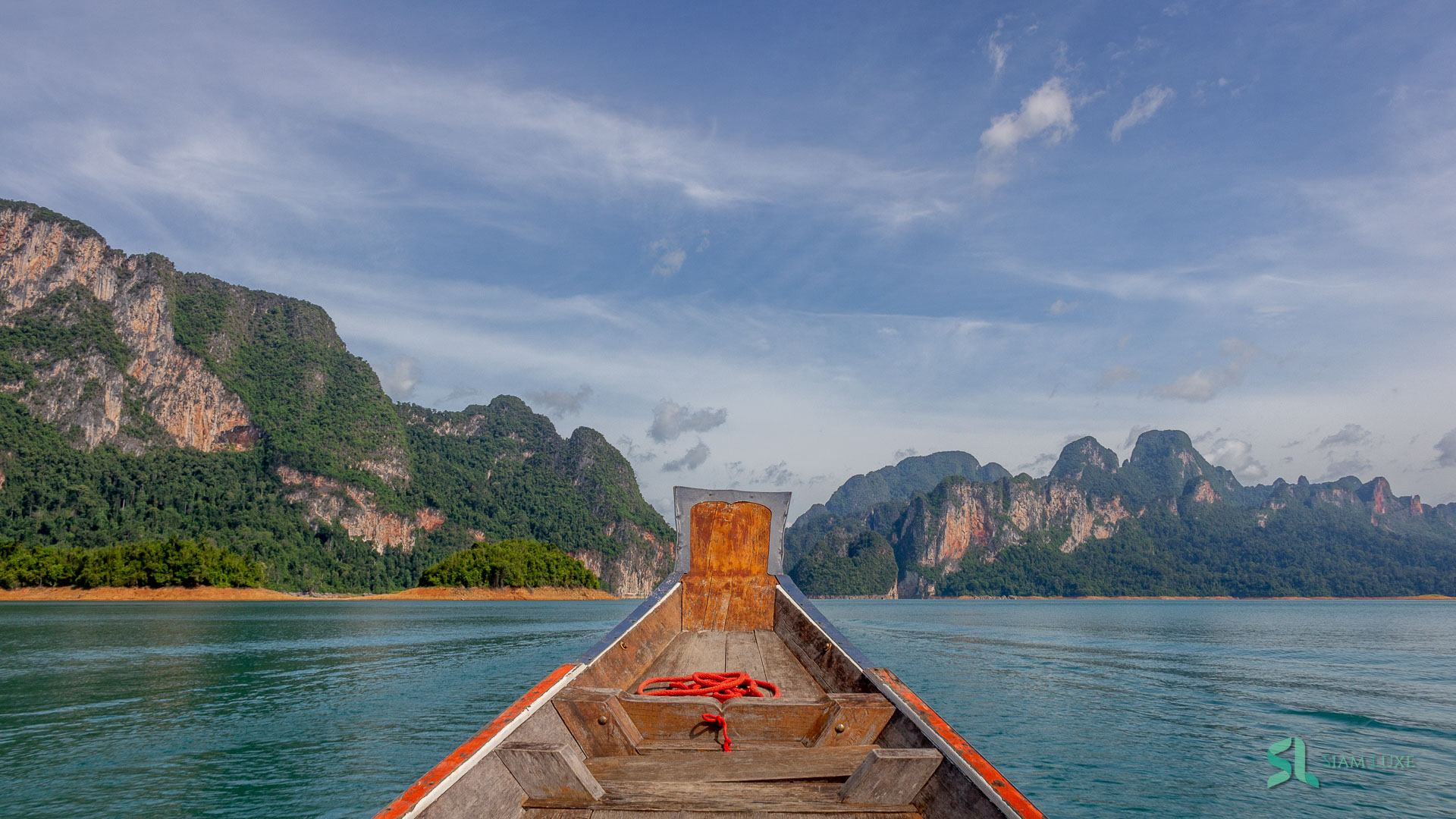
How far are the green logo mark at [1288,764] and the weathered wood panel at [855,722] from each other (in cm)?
796

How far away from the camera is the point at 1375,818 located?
310 inches

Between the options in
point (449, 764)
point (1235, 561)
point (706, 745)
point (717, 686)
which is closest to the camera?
point (449, 764)

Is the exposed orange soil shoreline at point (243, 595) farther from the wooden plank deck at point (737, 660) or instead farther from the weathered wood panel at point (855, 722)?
the weathered wood panel at point (855, 722)

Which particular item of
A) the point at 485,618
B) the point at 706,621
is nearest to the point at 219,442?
the point at 485,618

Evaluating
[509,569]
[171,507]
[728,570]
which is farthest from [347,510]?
[728,570]

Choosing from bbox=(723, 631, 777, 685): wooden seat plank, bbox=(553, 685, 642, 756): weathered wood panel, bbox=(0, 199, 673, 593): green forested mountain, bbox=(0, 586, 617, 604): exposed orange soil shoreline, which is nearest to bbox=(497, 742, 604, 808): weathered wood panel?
bbox=(553, 685, 642, 756): weathered wood panel

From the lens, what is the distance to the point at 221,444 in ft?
399

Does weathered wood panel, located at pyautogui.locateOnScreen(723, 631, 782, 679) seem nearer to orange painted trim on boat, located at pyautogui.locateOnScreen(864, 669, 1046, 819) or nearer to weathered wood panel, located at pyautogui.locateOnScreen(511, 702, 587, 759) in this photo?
orange painted trim on boat, located at pyautogui.locateOnScreen(864, 669, 1046, 819)

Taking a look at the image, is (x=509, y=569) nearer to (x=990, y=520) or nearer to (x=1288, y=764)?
(x=1288, y=764)

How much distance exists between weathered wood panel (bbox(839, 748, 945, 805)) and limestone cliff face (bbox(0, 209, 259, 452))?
130919 millimetres

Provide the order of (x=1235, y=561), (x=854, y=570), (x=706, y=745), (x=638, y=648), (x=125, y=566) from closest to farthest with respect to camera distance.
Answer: (x=706, y=745)
(x=638, y=648)
(x=125, y=566)
(x=1235, y=561)
(x=854, y=570)

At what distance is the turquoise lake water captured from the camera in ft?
27.0


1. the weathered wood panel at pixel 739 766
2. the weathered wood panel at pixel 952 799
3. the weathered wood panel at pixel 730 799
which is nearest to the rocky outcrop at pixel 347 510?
the weathered wood panel at pixel 739 766

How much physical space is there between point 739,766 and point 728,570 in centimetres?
652
